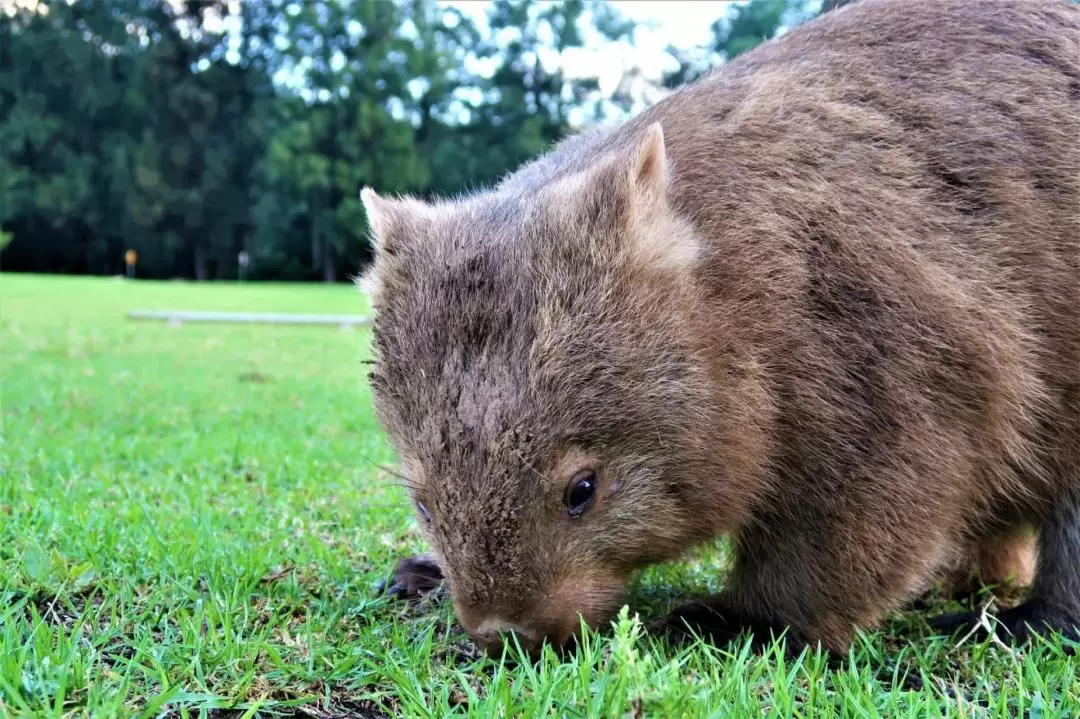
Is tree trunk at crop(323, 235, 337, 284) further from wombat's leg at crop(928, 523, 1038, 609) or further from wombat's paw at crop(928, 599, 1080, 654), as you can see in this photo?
wombat's paw at crop(928, 599, 1080, 654)

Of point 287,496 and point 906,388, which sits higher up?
point 906,388

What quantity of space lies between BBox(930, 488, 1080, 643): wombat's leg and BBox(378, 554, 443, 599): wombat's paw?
1507 millimetres

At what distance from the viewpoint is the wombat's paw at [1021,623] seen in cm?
266

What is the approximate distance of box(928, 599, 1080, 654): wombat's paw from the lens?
2662 millimetres

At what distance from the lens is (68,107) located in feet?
144

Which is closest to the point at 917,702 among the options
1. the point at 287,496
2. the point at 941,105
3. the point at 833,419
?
the point at 833,419

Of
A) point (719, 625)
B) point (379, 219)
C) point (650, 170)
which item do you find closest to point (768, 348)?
point (650, 170)

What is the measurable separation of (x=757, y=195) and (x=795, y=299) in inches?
12.4

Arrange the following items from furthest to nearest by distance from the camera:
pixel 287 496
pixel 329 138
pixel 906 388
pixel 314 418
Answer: pixel 329 138
pixel 314 418
pixel 287 496
pixel 906 388

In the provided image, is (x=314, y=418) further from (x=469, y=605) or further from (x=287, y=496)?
(x=469, y=605)

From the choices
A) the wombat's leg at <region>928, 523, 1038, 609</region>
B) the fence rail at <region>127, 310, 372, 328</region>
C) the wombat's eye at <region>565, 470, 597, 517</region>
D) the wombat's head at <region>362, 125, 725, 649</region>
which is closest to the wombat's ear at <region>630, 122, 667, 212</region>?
the wombat's head at <region>362, 125, 725, 649</region>

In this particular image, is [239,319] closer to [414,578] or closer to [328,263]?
[414,578]

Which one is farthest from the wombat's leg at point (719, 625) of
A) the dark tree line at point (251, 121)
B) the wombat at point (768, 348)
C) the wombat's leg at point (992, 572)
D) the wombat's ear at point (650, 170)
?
the dark tree line at point (251, 121)

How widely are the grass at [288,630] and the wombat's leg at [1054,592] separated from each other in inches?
8.1
